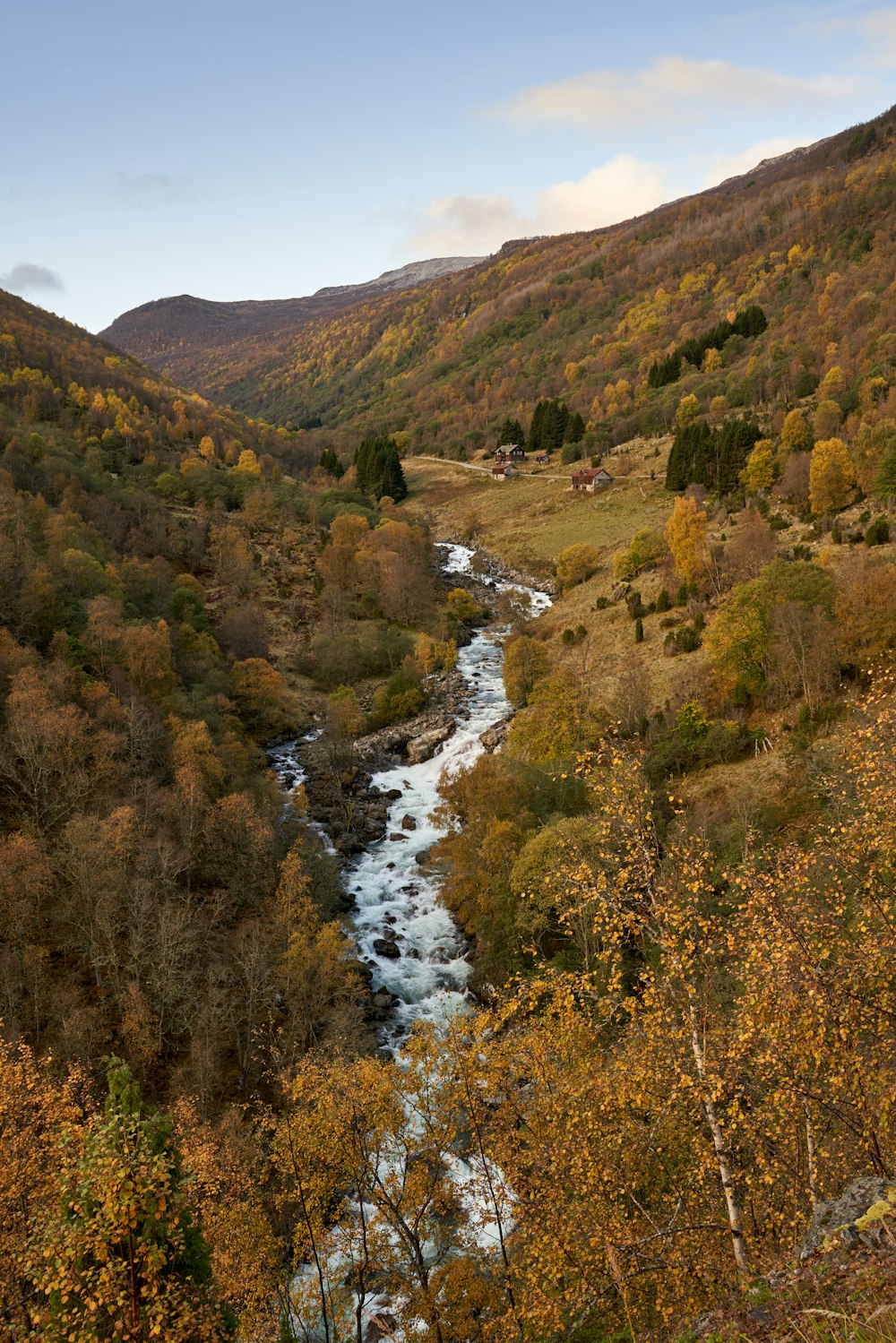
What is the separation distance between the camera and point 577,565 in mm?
86688

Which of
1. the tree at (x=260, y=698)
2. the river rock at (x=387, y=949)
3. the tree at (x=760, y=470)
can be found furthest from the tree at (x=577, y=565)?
the river rock at (x=387, y=949)

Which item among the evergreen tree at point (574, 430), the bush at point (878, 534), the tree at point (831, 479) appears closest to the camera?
the bush at point (878, 534)

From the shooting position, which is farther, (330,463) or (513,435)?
(513,435)

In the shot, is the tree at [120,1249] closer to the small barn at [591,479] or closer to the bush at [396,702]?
the bush at [396,702]

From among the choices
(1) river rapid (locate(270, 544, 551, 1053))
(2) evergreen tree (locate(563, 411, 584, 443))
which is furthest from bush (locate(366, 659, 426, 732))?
(2) evergreen tree (locate(563, 411, 584, 443))

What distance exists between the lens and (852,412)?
286 feet

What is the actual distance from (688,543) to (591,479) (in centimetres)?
5411

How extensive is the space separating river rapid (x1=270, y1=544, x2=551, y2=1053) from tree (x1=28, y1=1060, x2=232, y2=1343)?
51.2 feet

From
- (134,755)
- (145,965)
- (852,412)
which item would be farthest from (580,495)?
(145,965)

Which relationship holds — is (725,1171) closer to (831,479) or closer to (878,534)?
(878,534)

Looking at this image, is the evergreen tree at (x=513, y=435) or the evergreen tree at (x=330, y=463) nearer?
the evergreen tree at (x=330, y=463)

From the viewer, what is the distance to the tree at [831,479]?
6781cm

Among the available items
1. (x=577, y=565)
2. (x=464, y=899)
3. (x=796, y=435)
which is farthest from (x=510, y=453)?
(x=464, y=899)

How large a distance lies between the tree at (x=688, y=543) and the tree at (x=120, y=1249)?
6027cm
